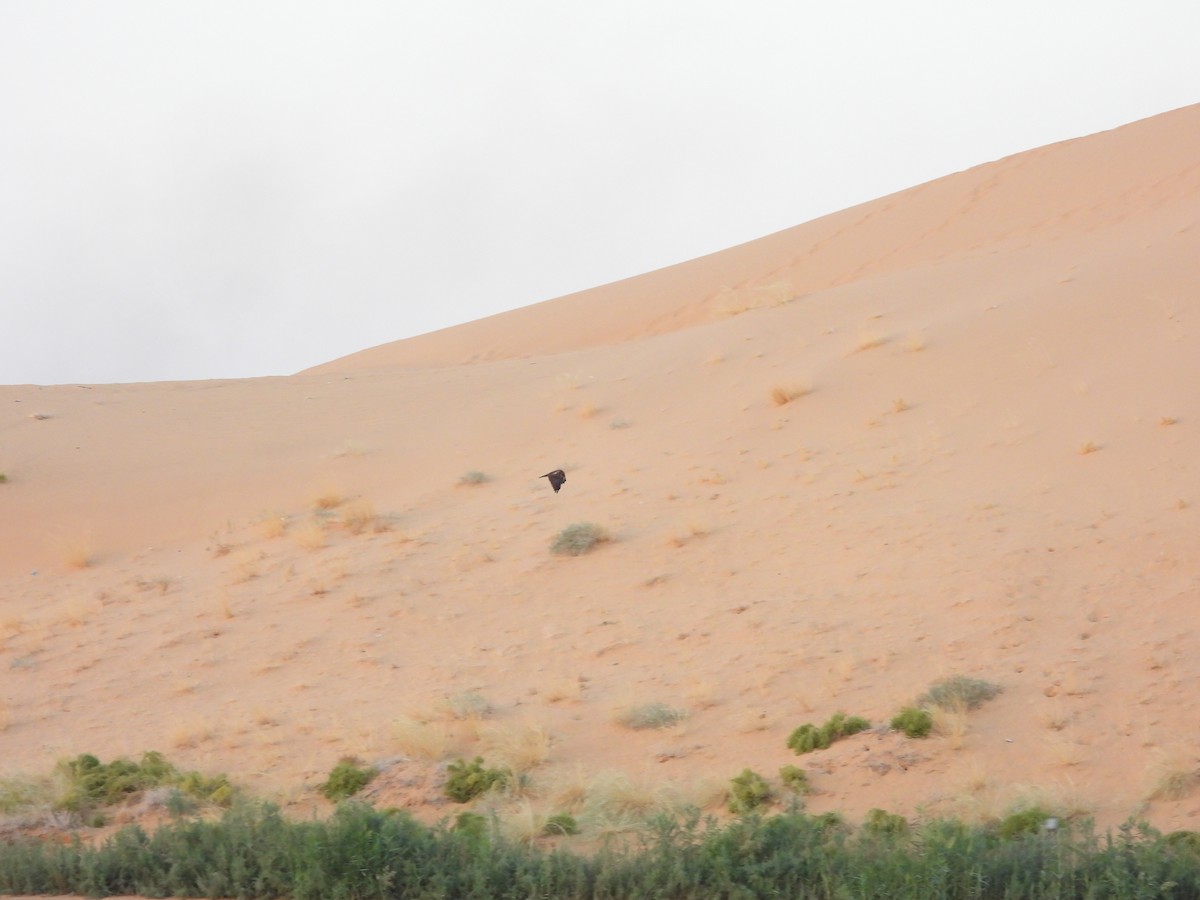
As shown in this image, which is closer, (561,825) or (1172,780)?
(1172,780)

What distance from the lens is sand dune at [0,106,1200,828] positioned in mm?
8141

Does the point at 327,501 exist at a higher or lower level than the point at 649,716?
higher

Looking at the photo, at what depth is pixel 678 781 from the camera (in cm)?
763

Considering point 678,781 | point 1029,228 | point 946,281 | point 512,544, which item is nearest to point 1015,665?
point 678,781

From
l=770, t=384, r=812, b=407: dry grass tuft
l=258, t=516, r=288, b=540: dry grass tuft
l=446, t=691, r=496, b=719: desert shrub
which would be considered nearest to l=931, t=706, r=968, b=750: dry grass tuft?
l=446, t=691, r=496, b=719: desert shrub

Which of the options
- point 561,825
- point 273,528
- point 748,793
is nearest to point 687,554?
point 748,793

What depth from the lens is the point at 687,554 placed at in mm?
12172

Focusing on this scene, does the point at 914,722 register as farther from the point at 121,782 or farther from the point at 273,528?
the point at 273,528

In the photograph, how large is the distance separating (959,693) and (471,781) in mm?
3429

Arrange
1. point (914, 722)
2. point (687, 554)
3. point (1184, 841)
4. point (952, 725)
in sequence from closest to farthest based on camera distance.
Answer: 1. point (1184, 841)
2. point (952, 725)
3. point (914, 722)
4. point (687, 554)

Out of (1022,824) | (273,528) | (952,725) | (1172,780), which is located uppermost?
(273,528)

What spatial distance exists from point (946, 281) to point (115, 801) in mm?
16636

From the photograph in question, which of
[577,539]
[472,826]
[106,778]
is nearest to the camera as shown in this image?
[472,826]

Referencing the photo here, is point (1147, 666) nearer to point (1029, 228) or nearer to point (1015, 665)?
point (1015, 665)
